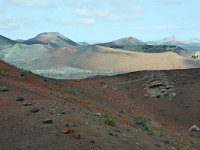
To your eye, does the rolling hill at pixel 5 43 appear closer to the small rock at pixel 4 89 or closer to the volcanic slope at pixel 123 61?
the volcanic slope at pixel 123 61

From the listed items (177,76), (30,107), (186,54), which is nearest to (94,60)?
(186,54)

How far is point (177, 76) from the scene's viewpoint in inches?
1141

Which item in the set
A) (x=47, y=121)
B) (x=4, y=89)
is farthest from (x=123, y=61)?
(x=47, y=121)

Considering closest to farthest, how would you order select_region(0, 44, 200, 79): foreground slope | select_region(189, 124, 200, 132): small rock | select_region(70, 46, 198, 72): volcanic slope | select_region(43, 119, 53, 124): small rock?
1. select_region(43, 119, 53, 124): small rock
2. select_region(189, 124, 200, 132): small rock
3. select_region(0, 44, 200, 79): foreground slope
4. select_region(70, 46, 198, 72): volcanic slope

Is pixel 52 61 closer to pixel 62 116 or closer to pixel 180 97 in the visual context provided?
pixel 180 97

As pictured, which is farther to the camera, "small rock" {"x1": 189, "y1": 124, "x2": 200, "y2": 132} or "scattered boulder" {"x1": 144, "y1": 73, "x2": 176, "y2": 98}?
"scattered boulder" {"x1": 144, "y1": 73, "x2": 176, "y2": 98}

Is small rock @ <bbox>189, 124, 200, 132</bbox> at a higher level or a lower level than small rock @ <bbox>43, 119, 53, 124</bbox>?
lower

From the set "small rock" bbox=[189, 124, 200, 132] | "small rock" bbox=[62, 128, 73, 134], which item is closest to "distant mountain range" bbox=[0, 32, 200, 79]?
"small rock" bbox=[189, 124, 200, 132]

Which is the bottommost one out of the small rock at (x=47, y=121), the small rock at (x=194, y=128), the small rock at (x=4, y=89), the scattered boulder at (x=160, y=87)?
the small rock at (x=194, y=128)

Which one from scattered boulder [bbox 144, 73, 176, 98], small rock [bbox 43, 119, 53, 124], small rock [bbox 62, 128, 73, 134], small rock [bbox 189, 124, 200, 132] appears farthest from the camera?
scattered boulder [bbox 144, 73, 176, 98]

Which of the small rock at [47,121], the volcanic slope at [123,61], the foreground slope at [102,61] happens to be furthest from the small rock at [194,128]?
the volcanic slope at [123,61]

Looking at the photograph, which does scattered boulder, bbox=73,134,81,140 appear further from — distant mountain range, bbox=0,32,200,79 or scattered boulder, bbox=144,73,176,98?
distant mountain range, bbox=0,32,200,79

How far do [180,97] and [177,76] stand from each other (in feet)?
12.7

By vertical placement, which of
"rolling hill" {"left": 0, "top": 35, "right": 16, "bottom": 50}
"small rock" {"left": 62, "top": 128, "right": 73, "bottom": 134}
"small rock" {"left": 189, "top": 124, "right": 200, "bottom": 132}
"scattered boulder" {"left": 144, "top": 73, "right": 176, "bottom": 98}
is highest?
"rolling hill" {"left": 0, "top": 35, "right": 16, "bottom": 50}
